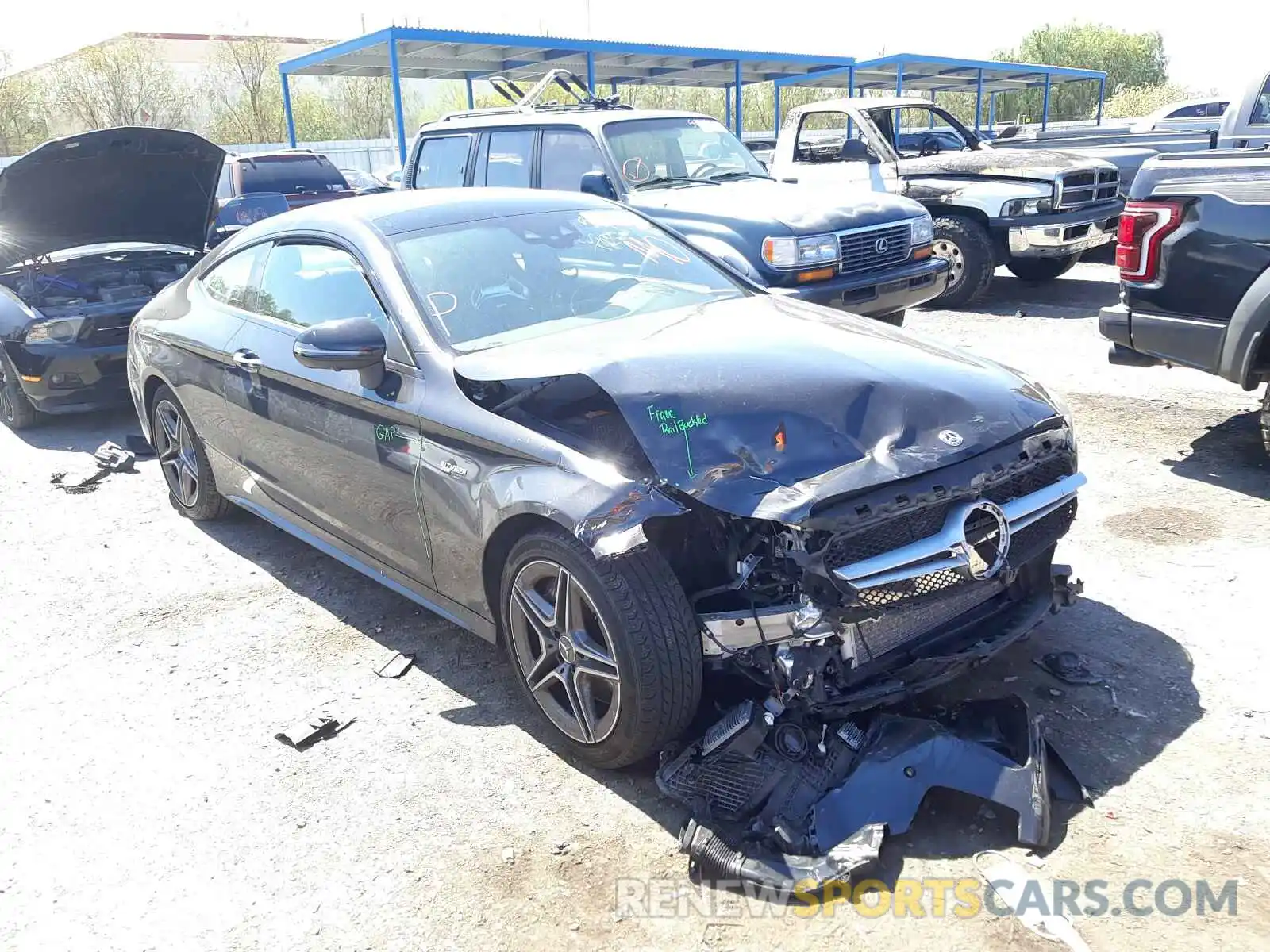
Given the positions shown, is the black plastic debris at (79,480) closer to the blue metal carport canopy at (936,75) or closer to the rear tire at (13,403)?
the rear tire at (13,403)

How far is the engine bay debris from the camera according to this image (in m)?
2.62

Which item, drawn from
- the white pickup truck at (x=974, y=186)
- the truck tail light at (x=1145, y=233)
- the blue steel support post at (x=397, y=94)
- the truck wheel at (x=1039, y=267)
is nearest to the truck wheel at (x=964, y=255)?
the white pickup truck at (x=974, y=186)

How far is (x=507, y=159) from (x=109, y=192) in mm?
3095

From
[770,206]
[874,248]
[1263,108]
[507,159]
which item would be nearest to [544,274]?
[770,206]

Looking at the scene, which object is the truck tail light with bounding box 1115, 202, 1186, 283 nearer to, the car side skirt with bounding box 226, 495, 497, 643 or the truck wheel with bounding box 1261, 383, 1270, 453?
the truck wheel with bounding box 1261, 383, 1270, 453

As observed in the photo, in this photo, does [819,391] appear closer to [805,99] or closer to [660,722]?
[660,722]

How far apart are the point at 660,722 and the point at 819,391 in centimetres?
110

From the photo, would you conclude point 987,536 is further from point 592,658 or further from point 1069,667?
point 592,658

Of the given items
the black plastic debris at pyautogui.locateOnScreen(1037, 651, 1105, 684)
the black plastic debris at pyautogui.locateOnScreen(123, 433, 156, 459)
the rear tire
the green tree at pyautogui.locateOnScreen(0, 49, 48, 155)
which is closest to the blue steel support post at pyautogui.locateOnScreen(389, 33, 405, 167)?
the rear tire

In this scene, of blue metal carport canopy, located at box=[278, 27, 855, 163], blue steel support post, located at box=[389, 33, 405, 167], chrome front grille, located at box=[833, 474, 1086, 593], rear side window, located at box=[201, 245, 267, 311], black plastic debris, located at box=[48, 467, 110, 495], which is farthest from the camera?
blue metal carport canopy, located at box=[278, 27, 855, 163]

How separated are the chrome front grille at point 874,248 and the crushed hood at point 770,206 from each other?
72 mm

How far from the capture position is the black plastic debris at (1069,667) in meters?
3.42

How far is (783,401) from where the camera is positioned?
118 inches

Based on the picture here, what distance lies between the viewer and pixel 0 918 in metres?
2.72
